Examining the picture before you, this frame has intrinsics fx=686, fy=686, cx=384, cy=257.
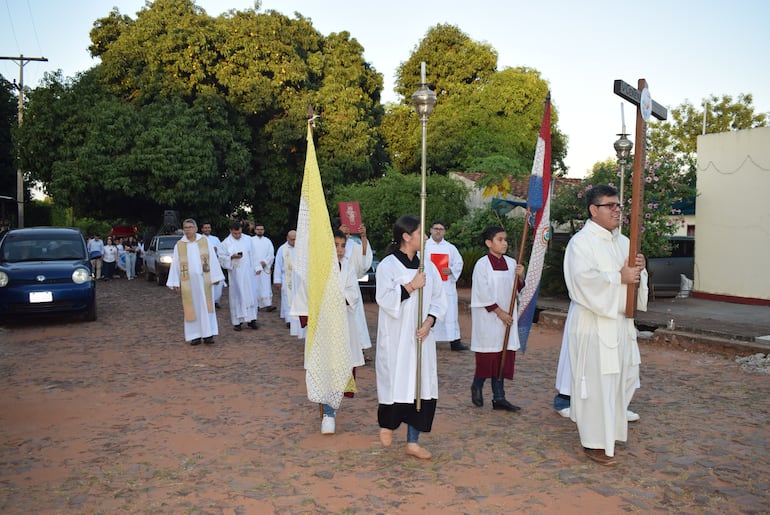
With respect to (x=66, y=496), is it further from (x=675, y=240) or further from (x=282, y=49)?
(x=282, y=49)

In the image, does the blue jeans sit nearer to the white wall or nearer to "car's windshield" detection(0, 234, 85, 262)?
the white wall

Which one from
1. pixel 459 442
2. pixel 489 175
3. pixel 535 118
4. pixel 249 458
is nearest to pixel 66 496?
pixel 249 458

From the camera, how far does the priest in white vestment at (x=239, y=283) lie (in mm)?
12195

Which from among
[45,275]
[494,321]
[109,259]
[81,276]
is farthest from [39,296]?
[109,259]

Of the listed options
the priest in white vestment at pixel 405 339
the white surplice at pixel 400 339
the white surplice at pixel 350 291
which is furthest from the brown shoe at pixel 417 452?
the white surplice at pixel 350 291

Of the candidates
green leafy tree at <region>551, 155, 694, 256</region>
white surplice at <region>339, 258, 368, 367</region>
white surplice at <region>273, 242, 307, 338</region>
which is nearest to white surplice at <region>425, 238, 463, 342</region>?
white surplice at <region>273, 242, 307, 338</region>

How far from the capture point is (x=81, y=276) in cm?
1252

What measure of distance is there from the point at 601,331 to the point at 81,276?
10358mm

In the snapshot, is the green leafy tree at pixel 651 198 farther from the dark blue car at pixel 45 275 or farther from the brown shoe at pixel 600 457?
the dark blue car at pixel 45 275

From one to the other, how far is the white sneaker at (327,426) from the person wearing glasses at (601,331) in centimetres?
198

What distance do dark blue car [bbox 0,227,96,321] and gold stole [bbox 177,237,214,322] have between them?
9.22ft

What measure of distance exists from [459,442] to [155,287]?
59.6ft

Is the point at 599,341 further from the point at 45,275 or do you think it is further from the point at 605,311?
the point at 45,275

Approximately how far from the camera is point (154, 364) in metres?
9.00
